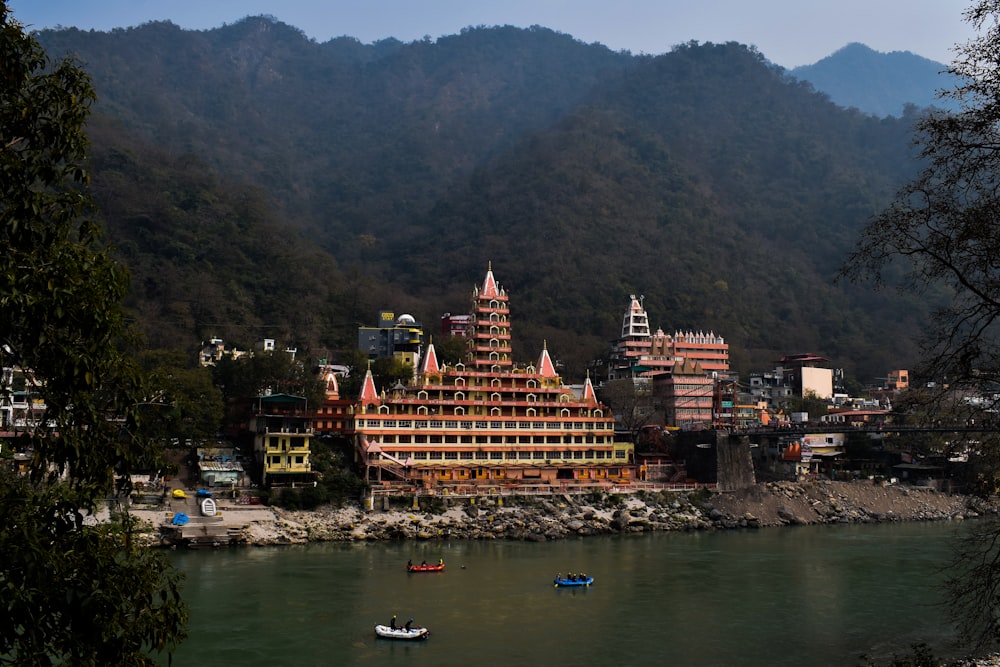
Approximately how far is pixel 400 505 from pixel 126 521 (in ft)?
135

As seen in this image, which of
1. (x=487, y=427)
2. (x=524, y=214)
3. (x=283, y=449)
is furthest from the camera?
(x=524, y=214)

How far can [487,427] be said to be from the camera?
59.7 metres

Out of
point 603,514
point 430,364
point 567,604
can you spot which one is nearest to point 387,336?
point 430,364

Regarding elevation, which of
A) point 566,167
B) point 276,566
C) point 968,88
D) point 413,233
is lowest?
point 276,566

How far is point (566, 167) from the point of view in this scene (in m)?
146

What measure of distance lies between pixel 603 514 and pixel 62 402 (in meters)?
45.4

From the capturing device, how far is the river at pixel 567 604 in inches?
992

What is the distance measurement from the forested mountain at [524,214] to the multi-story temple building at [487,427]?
22410 mm

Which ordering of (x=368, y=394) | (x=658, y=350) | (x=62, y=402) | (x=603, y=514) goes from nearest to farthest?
(x=62, y=402) < (x=603, y=514) < (x=368, y=394) < (x=658, y=350)

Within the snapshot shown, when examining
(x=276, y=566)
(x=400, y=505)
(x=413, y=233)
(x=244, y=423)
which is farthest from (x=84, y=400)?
(x=413, y=233)

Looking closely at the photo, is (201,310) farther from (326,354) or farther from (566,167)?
(566,167)

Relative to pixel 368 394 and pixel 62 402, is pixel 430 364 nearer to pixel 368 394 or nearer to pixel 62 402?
pixel 368 394

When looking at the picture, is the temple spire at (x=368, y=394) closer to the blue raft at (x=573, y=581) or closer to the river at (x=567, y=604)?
the river at (x=567, y=604)

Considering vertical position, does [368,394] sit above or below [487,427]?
above
